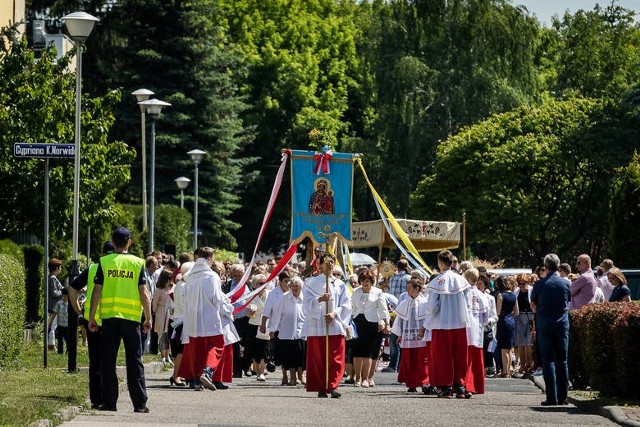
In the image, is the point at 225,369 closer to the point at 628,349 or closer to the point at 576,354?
the point at 576,354

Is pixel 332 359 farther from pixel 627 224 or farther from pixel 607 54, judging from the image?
pixel 607 54

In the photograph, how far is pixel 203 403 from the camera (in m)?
18.8

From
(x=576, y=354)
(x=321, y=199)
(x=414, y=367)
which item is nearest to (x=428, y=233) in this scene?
(x=321, y=199)

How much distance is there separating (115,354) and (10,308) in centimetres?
456

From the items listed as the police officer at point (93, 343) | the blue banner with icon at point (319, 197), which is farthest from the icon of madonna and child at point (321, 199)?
the police officer at point (93, 343)

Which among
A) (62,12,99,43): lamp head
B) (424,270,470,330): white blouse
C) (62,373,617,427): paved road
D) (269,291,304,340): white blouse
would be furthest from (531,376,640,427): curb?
(62,12,99,43): lamp head

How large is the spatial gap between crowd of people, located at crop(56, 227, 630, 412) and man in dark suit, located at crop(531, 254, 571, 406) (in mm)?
12

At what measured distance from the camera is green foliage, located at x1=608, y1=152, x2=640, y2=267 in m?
40.9

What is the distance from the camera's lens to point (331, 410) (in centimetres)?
1816

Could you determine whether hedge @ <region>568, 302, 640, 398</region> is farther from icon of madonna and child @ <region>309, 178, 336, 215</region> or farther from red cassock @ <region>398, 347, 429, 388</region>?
icon of madonna and child @ <region>309, 178, 336, 215</region>

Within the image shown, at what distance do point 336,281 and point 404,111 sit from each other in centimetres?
4146

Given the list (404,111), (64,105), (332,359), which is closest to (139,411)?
(332,359)

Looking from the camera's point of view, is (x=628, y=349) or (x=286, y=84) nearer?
(x=628, y=349)

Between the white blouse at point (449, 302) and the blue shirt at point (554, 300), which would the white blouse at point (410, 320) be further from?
the blue shirt at point (554, 300)
